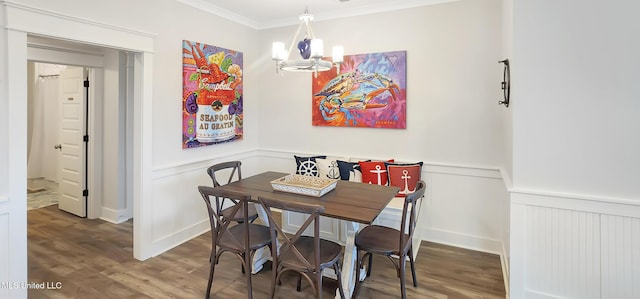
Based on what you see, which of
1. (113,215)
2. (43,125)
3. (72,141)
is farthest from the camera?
(43,125)

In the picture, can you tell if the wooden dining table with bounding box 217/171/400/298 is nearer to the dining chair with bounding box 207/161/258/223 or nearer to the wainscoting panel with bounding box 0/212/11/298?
the dining chair with bounding box 207/161/258/223

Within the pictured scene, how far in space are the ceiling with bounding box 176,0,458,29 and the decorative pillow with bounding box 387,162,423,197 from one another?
1.76 metres

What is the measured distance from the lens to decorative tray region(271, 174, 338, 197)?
2.62 m

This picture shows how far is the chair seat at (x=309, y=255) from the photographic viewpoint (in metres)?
2.18

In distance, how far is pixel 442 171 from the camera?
3.58 metres

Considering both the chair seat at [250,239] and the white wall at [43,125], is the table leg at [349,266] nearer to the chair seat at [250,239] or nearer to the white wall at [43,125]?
the chair seat at [250,239]

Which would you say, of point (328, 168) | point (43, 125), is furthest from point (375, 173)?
point (43, 125)

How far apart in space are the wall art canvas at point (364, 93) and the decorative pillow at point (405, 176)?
50 centimetres

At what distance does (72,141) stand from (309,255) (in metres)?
4.13

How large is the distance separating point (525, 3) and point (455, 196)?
79.1 inches

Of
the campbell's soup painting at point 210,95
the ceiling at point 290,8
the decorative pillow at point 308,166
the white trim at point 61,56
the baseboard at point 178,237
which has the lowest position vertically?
the baseboard at point 178,237

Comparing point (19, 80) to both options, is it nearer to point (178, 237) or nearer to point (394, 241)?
point (178, 237)

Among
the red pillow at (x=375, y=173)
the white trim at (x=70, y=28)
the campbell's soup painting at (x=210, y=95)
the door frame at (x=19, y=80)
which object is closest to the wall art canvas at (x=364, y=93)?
the red pillow at (x=375, y=173)

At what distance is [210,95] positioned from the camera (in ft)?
12.5
